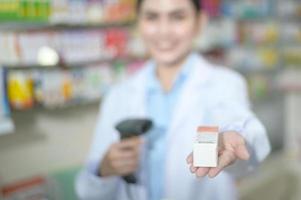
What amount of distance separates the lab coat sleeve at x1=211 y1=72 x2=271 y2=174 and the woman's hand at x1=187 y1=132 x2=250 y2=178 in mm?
13

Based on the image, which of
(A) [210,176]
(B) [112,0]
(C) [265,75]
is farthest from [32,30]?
(C) [265,75]

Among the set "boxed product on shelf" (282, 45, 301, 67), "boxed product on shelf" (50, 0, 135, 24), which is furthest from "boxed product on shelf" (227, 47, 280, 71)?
"boxed product on shelf" (50, 0, 135, 24)

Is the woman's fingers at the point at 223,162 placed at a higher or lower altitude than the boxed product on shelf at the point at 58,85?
higher

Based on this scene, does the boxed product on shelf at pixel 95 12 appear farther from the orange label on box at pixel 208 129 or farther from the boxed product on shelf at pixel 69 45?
the orange label on box at pixel 208 129

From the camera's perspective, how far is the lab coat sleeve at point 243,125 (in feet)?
1.39

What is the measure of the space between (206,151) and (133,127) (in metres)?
0.20

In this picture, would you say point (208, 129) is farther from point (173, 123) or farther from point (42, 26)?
point (42, 26)

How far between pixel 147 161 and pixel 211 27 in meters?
1.18

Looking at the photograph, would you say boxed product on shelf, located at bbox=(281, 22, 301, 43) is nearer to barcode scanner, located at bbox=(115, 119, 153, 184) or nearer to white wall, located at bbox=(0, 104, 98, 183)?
white wall, located at bbox=(0, 104, 98, 183)

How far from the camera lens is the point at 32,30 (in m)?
0.98

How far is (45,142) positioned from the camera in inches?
36.6

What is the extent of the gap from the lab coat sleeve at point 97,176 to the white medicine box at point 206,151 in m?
0.18

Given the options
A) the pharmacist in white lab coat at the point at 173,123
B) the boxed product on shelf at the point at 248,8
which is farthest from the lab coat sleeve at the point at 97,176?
the boxed product on shelf at the point at 248,8

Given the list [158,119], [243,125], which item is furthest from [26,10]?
[243,125]
